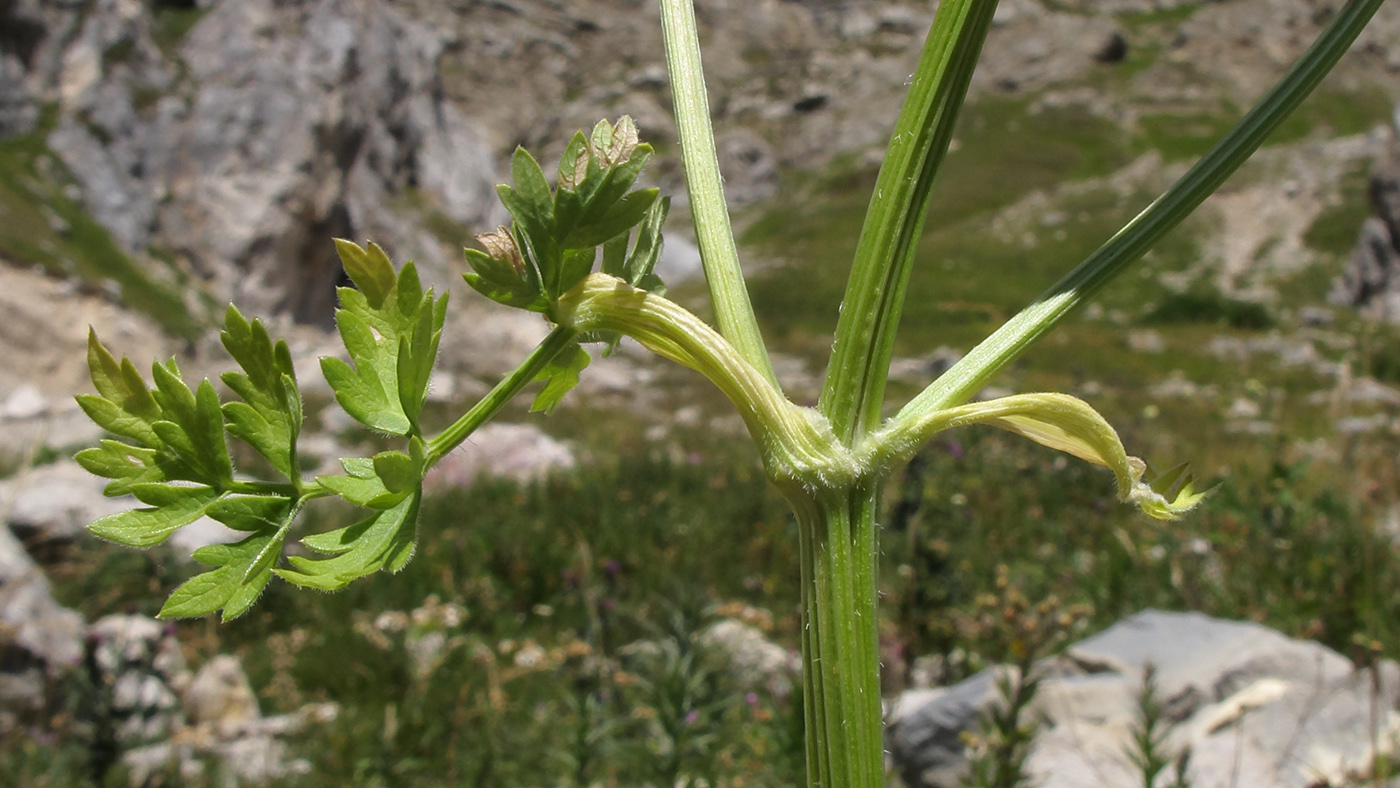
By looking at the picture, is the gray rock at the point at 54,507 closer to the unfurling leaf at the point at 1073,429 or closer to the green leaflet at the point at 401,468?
the green leaflet at the point at 401,468

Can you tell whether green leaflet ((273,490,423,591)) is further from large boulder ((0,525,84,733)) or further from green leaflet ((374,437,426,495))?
large boulder ((0,525,84,733))

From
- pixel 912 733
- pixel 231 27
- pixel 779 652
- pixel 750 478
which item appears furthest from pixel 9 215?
pixel 912 733

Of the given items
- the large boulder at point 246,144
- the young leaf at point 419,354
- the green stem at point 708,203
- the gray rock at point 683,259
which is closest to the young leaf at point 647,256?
the green stem at point 708,203

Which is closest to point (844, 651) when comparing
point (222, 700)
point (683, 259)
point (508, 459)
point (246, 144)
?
point (222, 700)

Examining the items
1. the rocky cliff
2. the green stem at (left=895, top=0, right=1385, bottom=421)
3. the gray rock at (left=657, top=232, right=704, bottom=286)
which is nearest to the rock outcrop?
the gray rock at (left=657, top=232, right=704, bottom=286)

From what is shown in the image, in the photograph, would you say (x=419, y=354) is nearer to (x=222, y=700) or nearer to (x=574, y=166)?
(x=574, y=166)

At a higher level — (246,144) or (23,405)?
(246,144)

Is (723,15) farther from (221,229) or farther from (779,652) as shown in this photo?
(779,652)
